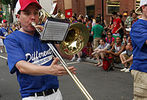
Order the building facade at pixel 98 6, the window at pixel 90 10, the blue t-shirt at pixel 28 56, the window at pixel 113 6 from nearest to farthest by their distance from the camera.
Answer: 1. the blue t-shirt at pixel 28 56
2. the building facade at pixel 98 6
3. the window at pixel 113 6
4. the window at pixel 90 10

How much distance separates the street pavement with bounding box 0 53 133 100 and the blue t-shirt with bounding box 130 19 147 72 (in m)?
2.13

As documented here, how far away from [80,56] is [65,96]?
504 centimetres

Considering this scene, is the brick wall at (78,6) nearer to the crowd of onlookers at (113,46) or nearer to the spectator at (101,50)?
the crowd of onlookers at (113,46)

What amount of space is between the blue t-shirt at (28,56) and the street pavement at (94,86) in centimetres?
263

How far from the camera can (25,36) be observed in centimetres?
180

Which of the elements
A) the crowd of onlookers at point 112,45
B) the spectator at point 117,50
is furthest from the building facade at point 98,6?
the spectator at point 117,50

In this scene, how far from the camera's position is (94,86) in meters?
5.14

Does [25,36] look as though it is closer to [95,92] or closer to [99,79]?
[95,92]

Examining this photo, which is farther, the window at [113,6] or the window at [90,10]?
the window at [90,10]

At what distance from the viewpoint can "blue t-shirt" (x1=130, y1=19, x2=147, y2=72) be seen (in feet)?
7.33

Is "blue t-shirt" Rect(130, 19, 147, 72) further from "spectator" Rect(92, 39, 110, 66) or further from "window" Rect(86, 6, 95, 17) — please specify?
"window" Rect(86, 6, 95, 17)

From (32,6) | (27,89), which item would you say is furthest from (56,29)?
(27,89)

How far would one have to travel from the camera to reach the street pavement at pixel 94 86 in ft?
14.6

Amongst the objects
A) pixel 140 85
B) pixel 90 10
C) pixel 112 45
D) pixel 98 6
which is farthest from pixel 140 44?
pixel 90 10
